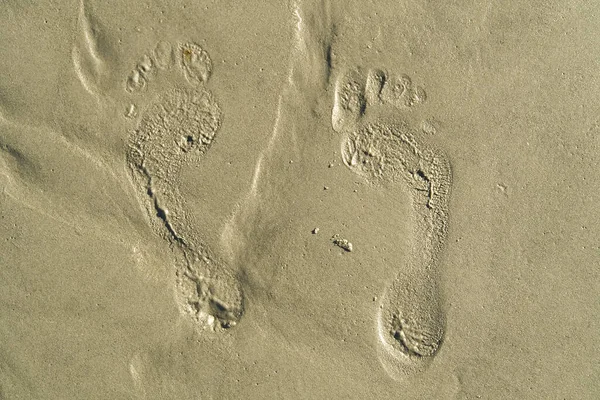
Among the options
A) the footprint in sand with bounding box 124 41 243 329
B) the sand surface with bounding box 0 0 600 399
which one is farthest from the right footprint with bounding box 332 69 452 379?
the footprint in sand with bounding box 124 41 243 329

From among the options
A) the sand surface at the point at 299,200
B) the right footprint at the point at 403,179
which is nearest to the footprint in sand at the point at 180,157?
the sand surface at the point at 299,200

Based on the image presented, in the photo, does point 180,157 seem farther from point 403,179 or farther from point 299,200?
point 403,179

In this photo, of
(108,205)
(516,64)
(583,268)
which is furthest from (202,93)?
(583,268)

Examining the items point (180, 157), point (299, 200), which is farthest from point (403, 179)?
point (180, 157)

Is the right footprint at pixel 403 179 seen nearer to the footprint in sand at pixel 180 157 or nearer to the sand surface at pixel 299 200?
the sand surface at pixel 299 200
